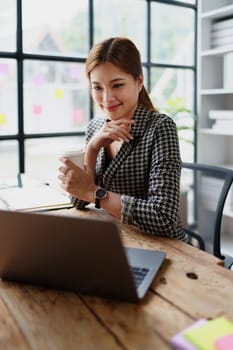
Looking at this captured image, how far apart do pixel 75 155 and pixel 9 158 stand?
3.32 feet

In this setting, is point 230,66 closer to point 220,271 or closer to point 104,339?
point 220,271

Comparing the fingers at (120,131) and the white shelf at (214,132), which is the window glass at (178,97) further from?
the fingers at (120,131)

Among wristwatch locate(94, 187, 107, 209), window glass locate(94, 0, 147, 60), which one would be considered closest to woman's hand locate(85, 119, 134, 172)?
wristwatch locate(94, 187, 107, 209)

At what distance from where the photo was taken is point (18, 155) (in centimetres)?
236

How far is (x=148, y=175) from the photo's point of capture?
147cm

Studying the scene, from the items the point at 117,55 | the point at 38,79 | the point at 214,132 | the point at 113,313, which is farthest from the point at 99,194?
the point at 214,132

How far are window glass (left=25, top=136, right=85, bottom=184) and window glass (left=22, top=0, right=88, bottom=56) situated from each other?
1.73ft

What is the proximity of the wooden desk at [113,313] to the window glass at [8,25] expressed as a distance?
5.51 feet

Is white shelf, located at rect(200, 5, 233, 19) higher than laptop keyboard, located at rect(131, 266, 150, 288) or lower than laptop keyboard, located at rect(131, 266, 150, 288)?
higher

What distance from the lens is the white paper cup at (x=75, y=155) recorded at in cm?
145

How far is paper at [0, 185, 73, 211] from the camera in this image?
5.25ft

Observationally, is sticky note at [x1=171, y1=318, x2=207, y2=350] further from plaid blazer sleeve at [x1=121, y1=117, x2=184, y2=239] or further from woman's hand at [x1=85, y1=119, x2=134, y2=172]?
woman's hand at [x1=85, y1=119, x2=134, y2=172]

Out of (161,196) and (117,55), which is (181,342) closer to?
(161,196)

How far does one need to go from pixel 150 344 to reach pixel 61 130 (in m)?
1.99
